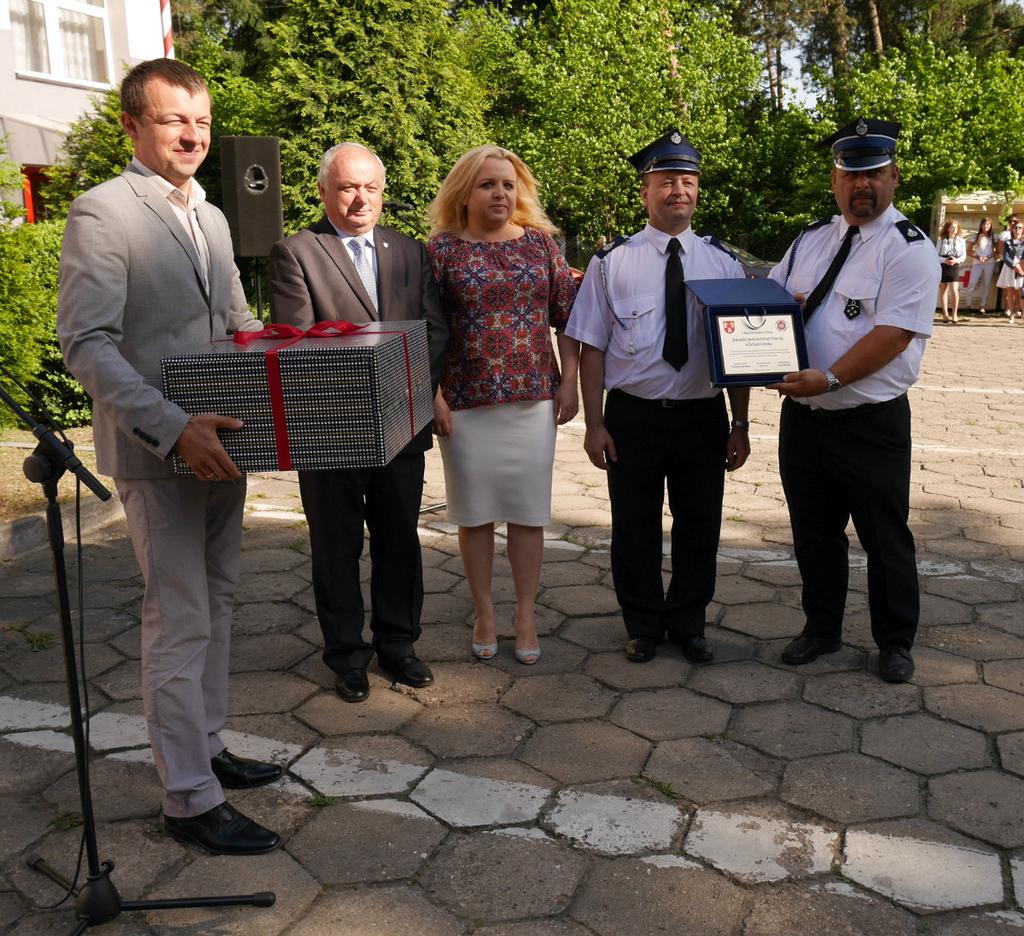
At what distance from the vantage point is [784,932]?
8.18ft

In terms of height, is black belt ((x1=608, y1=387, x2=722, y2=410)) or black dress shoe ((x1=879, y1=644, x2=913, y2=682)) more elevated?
black belt ((x1=608, y1=387, x2=722, y2=410))

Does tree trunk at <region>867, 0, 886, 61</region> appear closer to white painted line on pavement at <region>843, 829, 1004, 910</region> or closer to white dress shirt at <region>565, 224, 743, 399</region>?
white dress shirt at <region>565, 224, 743, 399</region>

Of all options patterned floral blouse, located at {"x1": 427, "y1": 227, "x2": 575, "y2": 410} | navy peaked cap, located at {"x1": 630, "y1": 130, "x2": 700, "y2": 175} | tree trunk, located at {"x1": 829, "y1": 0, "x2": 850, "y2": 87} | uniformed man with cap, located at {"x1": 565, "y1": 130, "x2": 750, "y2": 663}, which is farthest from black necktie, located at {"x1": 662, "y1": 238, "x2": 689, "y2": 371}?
tree trunk, located at {"x1": 829, "y1": 0, "x2": 850, "y2": 87}

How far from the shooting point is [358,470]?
3.74 metres

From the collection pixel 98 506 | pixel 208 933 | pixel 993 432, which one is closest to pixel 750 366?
pixel 208 933

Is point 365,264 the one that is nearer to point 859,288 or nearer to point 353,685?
point 353,685

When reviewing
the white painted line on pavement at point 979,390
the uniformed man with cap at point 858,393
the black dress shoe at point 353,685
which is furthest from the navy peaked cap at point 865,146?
the white painted line on pavement at point 979,390

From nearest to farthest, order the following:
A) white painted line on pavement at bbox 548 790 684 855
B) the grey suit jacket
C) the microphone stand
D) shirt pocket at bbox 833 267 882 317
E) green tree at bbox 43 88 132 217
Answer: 1. the microphone stand
2. the grey suit jacket
3. white painted line on pavement at bbox 548 790 684 855
4. shirt pocket at bbox 833 267 882 317
5. green tree at bbox 43 88 132 217

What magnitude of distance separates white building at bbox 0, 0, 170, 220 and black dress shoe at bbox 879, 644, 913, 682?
38.8 ft

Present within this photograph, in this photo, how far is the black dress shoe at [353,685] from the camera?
3820 mm

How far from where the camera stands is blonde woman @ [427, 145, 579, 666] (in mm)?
3910

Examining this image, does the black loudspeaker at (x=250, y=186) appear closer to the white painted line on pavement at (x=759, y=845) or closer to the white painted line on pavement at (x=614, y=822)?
the white painted line on pavement at (x=614, y=822)

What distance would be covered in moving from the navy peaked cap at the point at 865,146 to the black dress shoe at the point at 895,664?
1.78 meters

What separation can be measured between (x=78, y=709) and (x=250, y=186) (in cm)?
688
